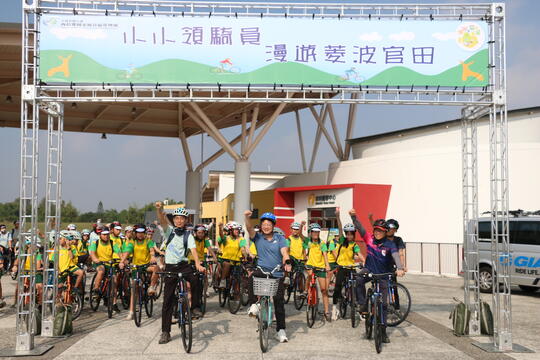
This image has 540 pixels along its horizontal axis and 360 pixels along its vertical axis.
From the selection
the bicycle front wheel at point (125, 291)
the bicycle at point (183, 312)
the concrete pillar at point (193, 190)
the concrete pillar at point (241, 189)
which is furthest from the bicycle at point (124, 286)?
the concrete pillar at point (193, 190)

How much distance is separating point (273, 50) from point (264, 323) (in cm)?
A: 464

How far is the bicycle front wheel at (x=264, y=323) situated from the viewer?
793cm

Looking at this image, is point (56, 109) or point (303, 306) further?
point (303, 306)

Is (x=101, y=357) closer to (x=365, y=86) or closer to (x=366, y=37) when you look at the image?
(x=365, y=86)

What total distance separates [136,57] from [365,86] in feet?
13.1

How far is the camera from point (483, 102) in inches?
365

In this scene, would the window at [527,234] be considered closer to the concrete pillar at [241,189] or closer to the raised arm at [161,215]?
Result: the raised arm at [161,215]

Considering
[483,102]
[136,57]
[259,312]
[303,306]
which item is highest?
[136,57]

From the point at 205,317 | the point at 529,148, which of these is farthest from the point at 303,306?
the point at 529,148

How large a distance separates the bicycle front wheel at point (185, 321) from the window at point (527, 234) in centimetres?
1061

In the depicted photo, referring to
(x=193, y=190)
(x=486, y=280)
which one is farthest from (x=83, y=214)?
(x=486, y=280)

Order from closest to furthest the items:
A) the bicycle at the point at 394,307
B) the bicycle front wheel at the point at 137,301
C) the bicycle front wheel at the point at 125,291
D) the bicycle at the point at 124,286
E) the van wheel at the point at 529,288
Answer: the bicycle at the point at 394,307, the bicycle front wheel at the point at 137,301, the bicycle at the point at 124,286, the bicycle front wheel at the point at 125,291, the van wheel at the point at 529,288

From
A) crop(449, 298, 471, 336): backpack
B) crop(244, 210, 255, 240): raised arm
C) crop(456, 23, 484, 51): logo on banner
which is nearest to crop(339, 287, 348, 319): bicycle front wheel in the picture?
crop(449, 298, 471, 336): backpack

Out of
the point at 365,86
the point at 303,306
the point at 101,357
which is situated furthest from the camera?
Result: the point at 303,306
